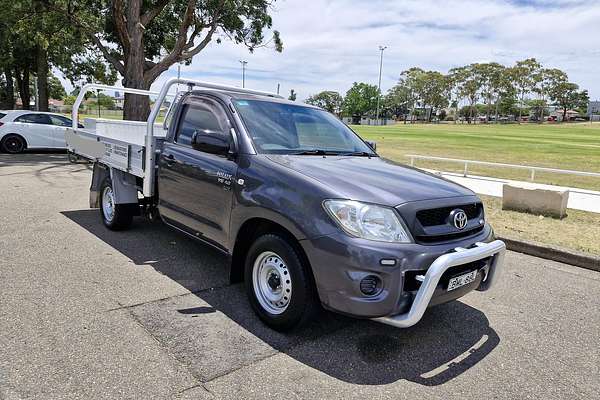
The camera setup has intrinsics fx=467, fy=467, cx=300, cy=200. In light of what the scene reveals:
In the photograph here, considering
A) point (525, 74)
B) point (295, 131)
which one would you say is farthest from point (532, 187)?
point (525, 74)

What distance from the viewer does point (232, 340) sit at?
3.41 meters

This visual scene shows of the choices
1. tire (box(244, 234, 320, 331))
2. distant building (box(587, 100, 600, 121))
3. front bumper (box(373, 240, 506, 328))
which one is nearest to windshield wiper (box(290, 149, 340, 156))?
tire (box(244, 234, 320, 331))

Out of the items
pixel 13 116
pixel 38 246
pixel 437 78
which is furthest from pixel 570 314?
pixel 437 78

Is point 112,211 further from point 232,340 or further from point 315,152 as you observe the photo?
point 232,340

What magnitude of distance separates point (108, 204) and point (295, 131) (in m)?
3.21

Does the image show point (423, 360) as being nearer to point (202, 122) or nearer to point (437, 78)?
point (202, 122)

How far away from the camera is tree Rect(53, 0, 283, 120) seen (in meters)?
15.8

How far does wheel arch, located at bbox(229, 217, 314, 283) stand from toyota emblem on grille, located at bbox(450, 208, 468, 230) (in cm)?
110

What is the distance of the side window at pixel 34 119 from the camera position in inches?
584

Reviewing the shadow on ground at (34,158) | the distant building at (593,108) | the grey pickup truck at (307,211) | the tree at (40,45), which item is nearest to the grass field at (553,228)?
the grey pickup truck at (307,211)

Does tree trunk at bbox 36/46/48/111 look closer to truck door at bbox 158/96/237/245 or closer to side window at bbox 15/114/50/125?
side window at bbox 15/114/50/125

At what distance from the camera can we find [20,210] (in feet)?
23.7

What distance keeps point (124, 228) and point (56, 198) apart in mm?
3043

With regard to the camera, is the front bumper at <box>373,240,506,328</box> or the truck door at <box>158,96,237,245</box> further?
the truck door at <box>158,96,237,245</box>
